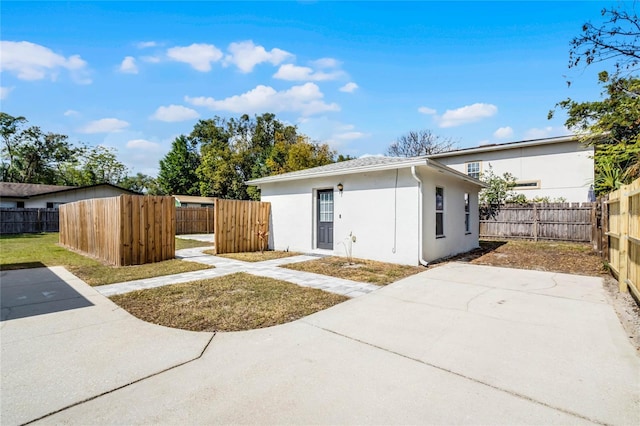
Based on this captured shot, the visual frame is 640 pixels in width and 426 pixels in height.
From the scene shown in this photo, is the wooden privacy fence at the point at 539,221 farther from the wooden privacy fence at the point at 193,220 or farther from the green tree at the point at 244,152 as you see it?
the wooden privacy fence at the point at 193,220

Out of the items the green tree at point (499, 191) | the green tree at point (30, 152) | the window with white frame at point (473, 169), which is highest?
the green tree at point (30, 152)

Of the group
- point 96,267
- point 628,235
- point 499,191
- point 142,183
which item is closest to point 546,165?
point 499,191

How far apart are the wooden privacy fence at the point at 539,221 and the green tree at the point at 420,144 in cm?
1490

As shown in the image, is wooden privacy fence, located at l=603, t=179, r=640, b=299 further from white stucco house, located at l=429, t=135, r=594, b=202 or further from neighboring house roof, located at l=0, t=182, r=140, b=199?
neighboring house roof, located at l=0, t=182, r=140, b=199

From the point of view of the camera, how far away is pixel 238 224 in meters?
10.7

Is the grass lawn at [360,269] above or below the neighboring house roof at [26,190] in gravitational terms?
below

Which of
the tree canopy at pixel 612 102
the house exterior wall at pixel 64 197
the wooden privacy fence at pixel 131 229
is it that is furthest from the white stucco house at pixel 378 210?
the house exterior wall at pixel 64 197

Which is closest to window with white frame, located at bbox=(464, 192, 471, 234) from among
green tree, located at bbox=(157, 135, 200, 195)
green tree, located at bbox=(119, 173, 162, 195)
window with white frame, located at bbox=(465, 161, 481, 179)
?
window with white frame, located at bbox=(465, 161, 481, 179)

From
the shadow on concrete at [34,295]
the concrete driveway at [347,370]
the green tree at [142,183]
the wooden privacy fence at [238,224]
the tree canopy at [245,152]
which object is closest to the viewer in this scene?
the concrete driveway at [347,370]

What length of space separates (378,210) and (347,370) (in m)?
6.32

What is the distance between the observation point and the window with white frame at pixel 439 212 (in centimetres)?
902

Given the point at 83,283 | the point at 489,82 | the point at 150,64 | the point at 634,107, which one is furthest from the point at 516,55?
the point at 83,283

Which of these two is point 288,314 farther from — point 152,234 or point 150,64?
point 150,64

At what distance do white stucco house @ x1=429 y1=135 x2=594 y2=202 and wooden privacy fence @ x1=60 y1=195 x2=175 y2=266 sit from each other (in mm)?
15833
